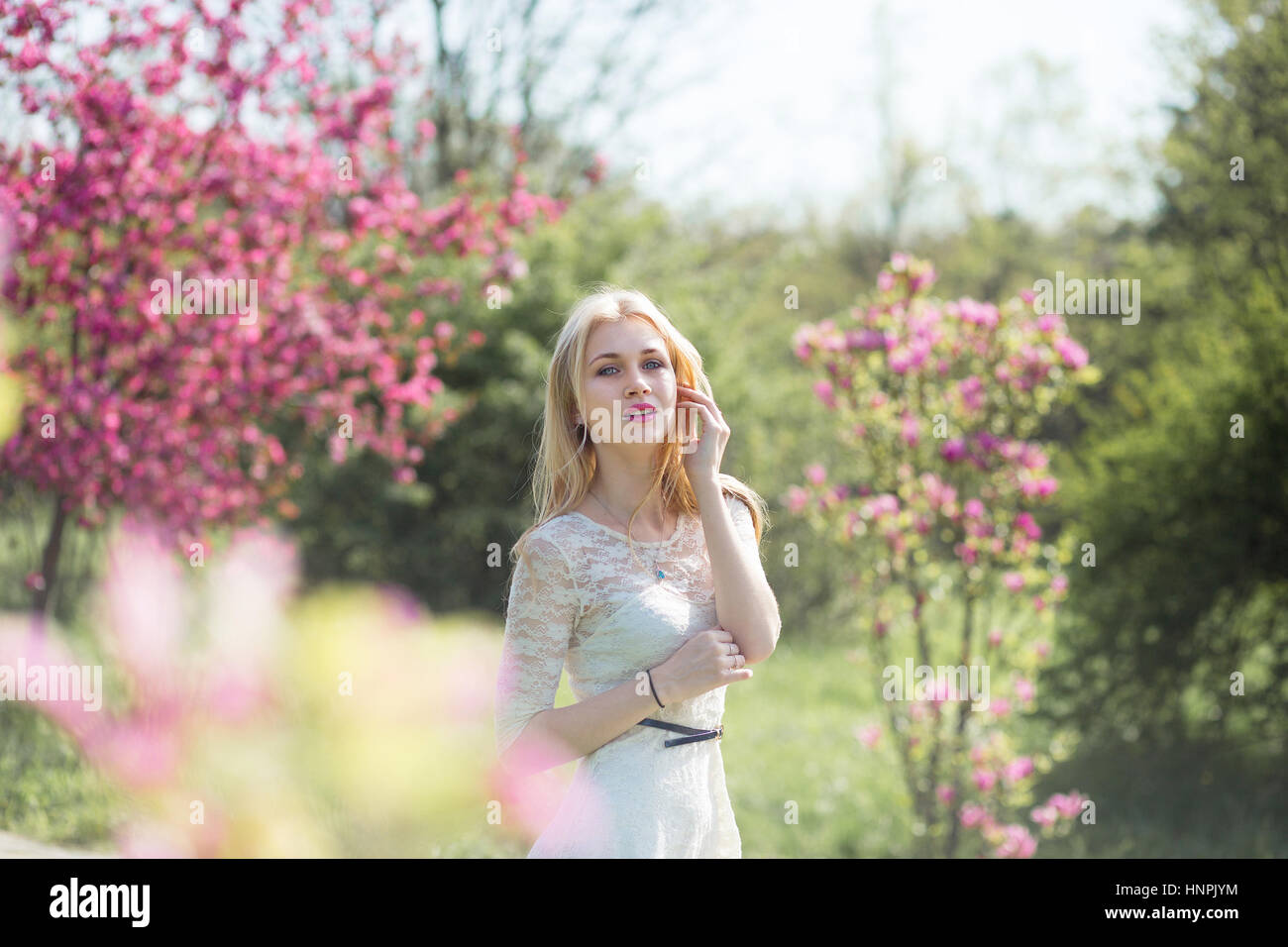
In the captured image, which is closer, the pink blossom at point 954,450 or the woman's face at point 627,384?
the woman's face at point 627,384

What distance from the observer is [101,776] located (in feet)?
15.2

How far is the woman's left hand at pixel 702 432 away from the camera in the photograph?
6.45 feet

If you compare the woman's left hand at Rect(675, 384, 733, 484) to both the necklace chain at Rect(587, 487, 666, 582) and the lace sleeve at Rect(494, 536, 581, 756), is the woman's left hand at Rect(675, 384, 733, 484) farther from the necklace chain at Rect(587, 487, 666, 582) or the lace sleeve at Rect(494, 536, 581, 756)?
the lace sleeve at Rect(494, 536, 581, 756)

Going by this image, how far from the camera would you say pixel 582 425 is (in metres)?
2.11

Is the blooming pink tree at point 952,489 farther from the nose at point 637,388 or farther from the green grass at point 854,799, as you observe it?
the nose at point 637,388

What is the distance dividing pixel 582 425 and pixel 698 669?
538mm

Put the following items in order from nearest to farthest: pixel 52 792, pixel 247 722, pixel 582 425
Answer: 1. pixel 582 425
2. pixel 52 792
3. pixel 247 722

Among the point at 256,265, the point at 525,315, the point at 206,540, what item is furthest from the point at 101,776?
the point at 525,315

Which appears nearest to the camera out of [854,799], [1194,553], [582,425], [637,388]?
Answer: [637,388]

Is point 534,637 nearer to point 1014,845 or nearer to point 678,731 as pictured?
point 678,731

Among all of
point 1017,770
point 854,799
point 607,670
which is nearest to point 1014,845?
point 1017,770

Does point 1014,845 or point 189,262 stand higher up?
point 189,262

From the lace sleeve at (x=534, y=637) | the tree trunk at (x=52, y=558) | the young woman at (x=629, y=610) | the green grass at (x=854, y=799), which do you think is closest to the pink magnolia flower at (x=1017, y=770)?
the green grass at (x=854, y=799)

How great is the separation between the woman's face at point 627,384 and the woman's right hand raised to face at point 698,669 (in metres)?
0.38
